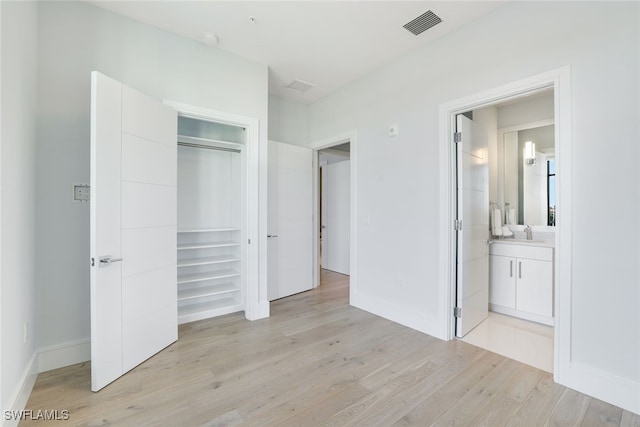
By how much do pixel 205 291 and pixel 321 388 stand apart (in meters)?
1.97

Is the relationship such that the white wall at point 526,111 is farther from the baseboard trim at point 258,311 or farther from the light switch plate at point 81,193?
the light switch plate at point 81,193

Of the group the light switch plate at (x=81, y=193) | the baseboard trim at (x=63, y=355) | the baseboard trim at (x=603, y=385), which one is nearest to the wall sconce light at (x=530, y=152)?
the baseboard trim at (x=603, y=385)

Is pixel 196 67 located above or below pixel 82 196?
above

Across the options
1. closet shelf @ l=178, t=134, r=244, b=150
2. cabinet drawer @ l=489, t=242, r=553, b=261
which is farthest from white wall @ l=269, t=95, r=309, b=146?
cabinet drawer @ l=489, t=242, r=553, b=261

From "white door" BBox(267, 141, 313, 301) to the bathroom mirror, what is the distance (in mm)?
2800

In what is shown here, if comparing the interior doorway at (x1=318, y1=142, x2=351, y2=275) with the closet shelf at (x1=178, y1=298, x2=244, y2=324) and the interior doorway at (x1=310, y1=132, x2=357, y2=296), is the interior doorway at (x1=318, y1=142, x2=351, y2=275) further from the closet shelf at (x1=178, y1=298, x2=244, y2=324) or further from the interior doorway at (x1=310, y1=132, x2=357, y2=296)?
the closet shelf at (x1=178, y1=298, x2=244, y2=324)

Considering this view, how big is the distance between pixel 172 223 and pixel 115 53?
1573mm

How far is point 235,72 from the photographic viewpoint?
317 cm

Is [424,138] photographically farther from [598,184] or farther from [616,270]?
[616,270]

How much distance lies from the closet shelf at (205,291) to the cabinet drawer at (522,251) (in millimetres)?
3261

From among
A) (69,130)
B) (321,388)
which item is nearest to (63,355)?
(69,130)

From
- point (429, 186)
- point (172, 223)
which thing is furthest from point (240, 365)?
point (429, 186)

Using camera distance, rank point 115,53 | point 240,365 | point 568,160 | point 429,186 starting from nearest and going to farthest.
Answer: point 568,160 < point 240,365 < point 115,53 < point 429,186

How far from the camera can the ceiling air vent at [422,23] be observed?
249cm
